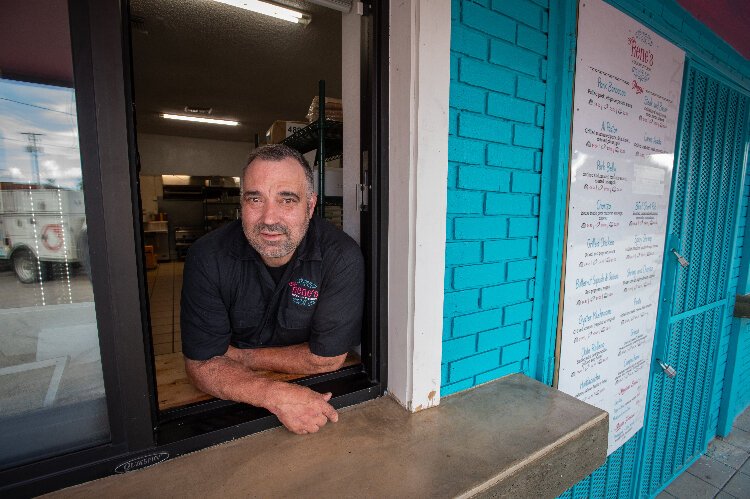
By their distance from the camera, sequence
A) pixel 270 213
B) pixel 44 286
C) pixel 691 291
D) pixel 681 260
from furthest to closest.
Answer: pixel 691 291
pixel 681 260
pixel 270 213
pixel 44 286

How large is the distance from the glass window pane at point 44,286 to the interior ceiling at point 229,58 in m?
2.77

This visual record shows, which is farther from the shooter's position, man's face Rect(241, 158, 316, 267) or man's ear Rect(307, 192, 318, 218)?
man's ear Rect(307, 192, 318, 218)

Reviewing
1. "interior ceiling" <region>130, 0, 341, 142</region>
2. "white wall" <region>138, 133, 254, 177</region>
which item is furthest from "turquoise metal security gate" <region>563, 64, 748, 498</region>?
"white wall" <region>138, 133, 254, 177</region>

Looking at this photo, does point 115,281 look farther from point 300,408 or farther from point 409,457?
point 409,457

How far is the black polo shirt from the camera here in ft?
5.19

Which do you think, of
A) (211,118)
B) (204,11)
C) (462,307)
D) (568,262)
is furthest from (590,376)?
(211,118)

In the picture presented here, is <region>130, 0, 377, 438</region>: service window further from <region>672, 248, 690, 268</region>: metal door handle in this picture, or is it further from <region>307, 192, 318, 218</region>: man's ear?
<region>672, 248, 690, 268</region>: metal door handle

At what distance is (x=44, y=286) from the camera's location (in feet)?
2.95

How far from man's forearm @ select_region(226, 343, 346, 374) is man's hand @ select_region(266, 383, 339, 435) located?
13.1 inches

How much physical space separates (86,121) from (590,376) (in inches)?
93.8

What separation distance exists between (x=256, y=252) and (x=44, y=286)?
0.89 m

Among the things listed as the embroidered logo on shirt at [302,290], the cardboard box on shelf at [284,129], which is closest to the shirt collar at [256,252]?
the embroidered logo on shirt at [302,290]

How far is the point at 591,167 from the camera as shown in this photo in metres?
1.68

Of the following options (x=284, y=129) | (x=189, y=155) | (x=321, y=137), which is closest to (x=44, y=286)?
(x=321, y=137)
